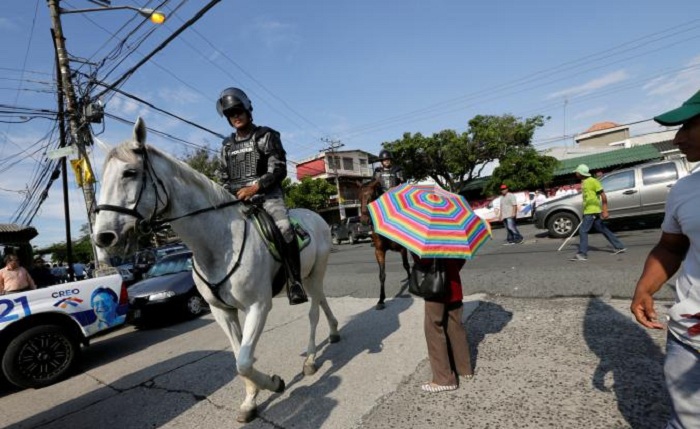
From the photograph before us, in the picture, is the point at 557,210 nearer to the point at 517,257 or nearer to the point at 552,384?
the point at 517,257

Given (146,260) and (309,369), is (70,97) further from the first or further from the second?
(309,369)

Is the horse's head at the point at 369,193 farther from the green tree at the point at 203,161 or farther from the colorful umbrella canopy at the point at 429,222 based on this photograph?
the green tree at the point at 203,161

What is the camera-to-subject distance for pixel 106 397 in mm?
4148

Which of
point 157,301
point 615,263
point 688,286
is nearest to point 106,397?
point 157,301

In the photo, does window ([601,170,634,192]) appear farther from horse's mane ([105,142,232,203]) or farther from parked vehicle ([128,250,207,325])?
parked vehicle ([128,250,207,325])

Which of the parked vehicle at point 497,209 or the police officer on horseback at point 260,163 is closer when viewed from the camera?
the police officer on horseback at point 260,163

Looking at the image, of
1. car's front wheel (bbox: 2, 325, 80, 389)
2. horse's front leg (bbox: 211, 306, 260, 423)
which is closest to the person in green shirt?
horse's front leg (bbox: 211, 306, 260, 423)

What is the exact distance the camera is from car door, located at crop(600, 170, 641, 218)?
1019cm

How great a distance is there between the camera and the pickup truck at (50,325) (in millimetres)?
4738

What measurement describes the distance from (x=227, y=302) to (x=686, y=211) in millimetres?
2935

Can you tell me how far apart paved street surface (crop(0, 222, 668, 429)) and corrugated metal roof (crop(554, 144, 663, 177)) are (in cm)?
2354

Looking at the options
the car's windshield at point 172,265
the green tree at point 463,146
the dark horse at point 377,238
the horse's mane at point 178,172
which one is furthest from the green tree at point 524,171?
the horse's mane at point 178,172

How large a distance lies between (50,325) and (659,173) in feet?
46.2

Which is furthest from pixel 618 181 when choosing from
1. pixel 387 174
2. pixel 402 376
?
pixel 402 376
